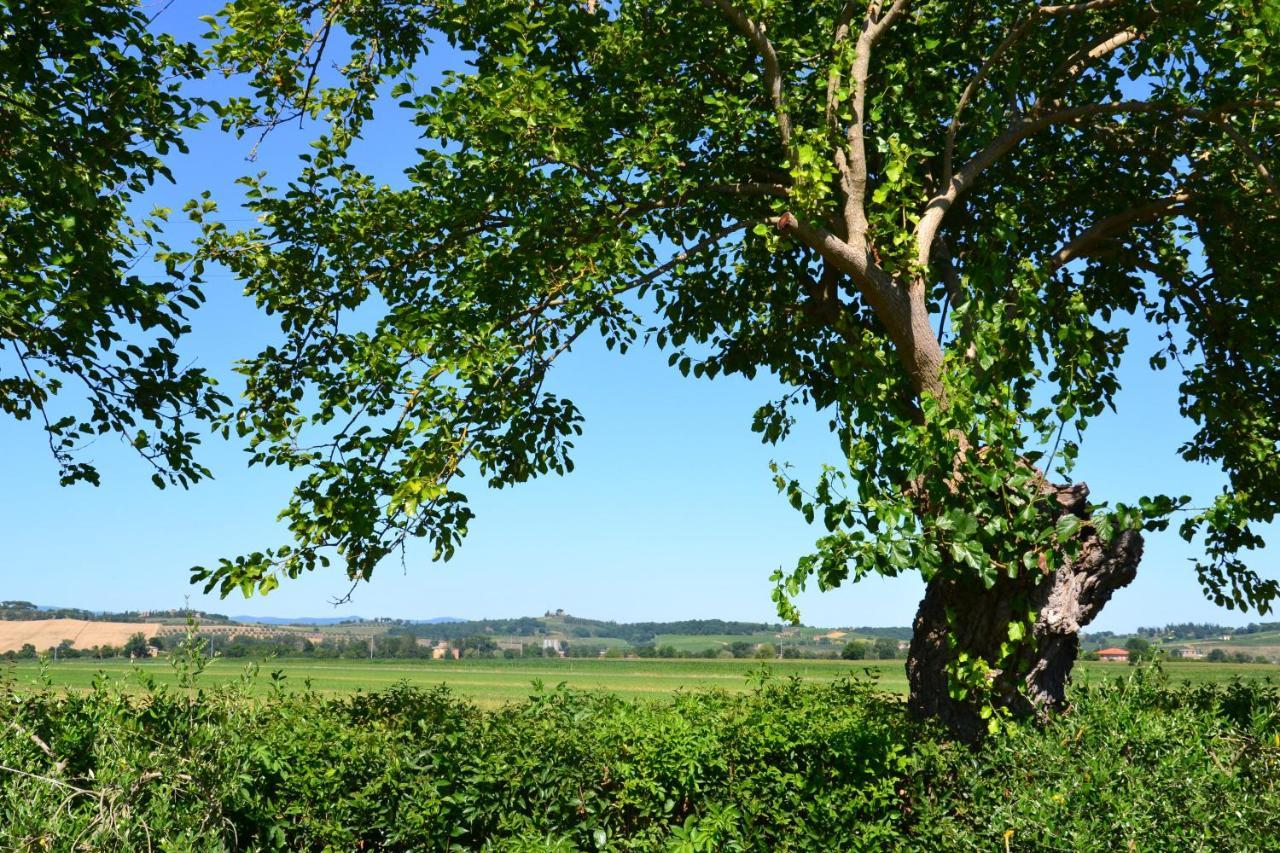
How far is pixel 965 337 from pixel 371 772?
508 cm

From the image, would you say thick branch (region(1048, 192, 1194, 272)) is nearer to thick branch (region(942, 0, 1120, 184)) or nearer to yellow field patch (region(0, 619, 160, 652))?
thick branch (region(942, 0, 1120, 184))

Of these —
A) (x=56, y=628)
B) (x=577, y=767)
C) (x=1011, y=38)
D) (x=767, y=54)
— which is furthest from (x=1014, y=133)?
(x=56, y=628)

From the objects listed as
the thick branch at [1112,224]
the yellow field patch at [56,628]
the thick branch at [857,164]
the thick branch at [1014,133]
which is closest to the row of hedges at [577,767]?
the thick branch at [857,164]

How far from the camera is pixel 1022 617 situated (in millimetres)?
7371

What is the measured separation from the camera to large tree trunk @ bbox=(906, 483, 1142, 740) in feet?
24.4

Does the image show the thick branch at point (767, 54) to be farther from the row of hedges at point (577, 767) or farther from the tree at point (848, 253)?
the row of hedges at point (577, 767)

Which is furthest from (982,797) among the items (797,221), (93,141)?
(93,141)

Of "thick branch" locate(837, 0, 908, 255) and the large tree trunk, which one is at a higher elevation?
"thick branch" locate(837, 0, 908, 255)

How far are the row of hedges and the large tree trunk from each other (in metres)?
0.75

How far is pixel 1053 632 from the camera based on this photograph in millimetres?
7465

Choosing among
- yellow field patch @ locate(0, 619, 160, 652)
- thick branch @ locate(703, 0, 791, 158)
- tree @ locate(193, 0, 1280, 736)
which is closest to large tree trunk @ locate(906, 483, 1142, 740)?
tree @ locate(193, 0, 1280, 736)

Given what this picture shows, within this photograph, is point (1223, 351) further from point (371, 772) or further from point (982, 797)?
point (371, 772)

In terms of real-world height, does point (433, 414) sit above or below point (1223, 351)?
below

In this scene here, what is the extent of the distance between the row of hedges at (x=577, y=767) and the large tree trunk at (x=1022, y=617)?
754mm
